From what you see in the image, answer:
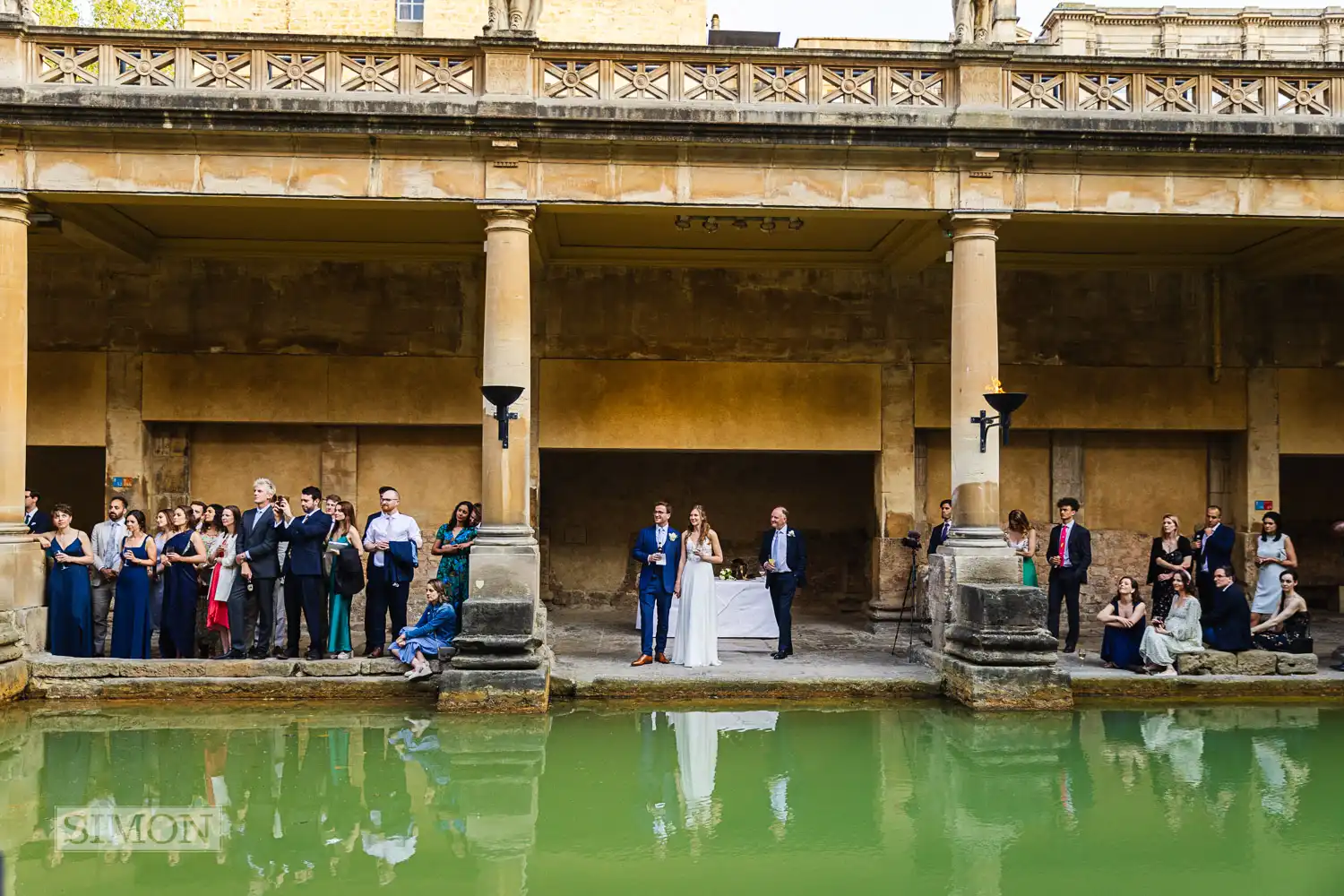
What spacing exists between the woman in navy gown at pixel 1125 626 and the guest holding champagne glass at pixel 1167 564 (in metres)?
0.35

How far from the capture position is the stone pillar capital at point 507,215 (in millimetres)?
10516

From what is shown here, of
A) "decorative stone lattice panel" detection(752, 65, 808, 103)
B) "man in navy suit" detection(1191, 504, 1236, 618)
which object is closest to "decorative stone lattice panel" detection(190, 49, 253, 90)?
"decorative stone lattice panel" detection(752, 65, 808, 103)

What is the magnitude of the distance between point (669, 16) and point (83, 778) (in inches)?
631

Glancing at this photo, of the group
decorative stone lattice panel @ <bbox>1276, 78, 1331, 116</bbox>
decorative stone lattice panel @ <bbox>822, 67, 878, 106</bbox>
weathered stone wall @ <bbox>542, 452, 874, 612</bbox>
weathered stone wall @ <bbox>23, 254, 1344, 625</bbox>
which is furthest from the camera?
weathered stone wall @ <bbox>542, 452, 874, 612</bbox>

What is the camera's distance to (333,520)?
10430mm

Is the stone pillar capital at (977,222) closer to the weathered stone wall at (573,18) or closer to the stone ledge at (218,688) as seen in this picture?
the stone ledge at (218,688)

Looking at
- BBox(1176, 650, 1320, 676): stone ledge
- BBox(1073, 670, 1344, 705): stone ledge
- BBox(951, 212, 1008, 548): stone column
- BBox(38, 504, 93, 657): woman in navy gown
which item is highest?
BBox(951, 212, 1008, 548): stone column

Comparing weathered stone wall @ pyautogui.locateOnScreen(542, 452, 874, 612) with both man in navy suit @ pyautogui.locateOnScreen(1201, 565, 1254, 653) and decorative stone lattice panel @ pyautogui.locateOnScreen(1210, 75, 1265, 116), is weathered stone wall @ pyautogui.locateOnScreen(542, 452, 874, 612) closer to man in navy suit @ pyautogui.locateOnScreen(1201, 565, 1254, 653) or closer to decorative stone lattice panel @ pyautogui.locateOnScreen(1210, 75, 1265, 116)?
man in navy suit @ pyautogui.locateOnScreen(1201, 565, 1254, 653)

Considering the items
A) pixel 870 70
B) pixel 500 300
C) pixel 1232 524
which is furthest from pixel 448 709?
pixel 1232 524

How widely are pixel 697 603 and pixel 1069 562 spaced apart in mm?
3728

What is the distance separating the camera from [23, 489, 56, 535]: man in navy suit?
1063cm

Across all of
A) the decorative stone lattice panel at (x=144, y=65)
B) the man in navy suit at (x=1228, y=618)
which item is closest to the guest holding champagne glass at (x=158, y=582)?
the decorative stone lattice panel at (x=144, y=65)

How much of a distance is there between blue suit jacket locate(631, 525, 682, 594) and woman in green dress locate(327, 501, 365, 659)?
2.63 m

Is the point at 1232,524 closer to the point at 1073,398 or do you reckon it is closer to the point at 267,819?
the point at 1073,398
